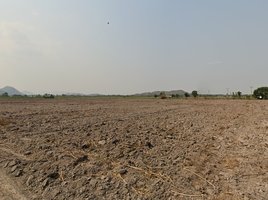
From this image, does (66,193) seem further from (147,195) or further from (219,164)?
(219,164)

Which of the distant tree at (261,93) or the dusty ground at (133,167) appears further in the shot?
the distant tree at (261,93)

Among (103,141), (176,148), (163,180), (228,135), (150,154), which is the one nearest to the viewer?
(163,180)

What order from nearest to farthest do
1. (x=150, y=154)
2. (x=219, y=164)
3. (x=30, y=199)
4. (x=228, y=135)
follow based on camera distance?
(x=30, y=199)
(x=219, y=164)
(x=150, y=154)
(x=228, y=135)

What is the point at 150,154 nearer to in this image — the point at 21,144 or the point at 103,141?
the point at 103,141

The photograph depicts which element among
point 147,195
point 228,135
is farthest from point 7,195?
point 228,135

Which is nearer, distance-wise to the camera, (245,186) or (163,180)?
(245,186)

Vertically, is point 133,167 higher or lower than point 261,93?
lower

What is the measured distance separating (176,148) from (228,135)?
2.17 m

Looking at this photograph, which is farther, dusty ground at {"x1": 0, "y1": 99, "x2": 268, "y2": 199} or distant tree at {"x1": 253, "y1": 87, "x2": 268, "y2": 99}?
distant tree at {"x1": 253, "y1": 87, "x2": 268, "y2": 99}

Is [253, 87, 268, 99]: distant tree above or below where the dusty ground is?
above

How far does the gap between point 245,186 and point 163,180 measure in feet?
4.01

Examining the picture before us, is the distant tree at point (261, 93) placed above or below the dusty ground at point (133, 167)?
above

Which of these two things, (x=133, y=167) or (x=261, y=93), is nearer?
(x=133, y=167)

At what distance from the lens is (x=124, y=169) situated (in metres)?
2.95
